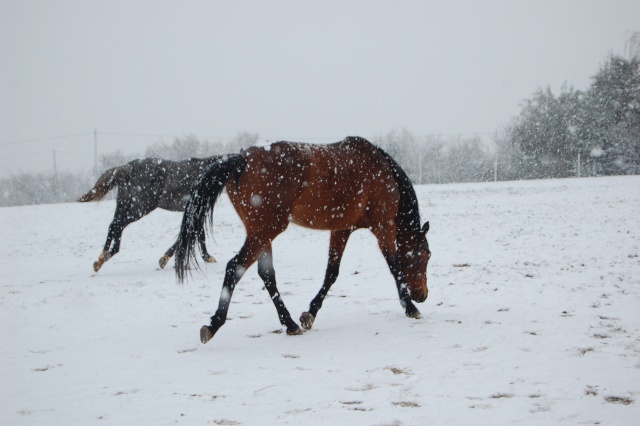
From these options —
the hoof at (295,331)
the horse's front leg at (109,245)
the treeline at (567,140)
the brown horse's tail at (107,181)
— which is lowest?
the hoof at (295,331)

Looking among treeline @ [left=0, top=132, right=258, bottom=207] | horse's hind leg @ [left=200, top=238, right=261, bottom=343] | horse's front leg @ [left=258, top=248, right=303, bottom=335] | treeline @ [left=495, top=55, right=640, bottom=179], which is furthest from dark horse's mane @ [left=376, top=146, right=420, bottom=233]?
treeline @ [left=0, top=132, right=258, bottom=207]

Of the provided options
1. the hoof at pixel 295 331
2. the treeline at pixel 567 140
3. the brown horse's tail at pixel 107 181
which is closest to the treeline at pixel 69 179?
the treeline at pixel 567 140

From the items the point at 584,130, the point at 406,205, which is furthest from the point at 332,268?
the point at 584,130

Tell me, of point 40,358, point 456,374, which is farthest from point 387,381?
point 40,358

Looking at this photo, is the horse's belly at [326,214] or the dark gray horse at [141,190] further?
the dark gray horse at [141,190]

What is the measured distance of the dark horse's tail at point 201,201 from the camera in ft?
14.3

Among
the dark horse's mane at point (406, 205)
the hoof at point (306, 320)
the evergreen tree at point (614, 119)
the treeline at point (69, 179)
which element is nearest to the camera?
the hoof at point (306, 320)

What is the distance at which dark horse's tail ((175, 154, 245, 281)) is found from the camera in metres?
4.35

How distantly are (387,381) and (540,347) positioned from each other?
1428 mm

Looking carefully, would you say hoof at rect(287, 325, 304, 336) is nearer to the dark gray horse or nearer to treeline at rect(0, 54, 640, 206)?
the dark gray horse

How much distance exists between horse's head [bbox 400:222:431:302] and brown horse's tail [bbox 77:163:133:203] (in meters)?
5.80

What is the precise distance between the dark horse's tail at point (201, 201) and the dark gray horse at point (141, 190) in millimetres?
4146

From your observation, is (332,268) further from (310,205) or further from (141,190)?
(141,190)

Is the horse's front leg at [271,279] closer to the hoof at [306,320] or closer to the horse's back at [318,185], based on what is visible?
the hoof at [306,320]
